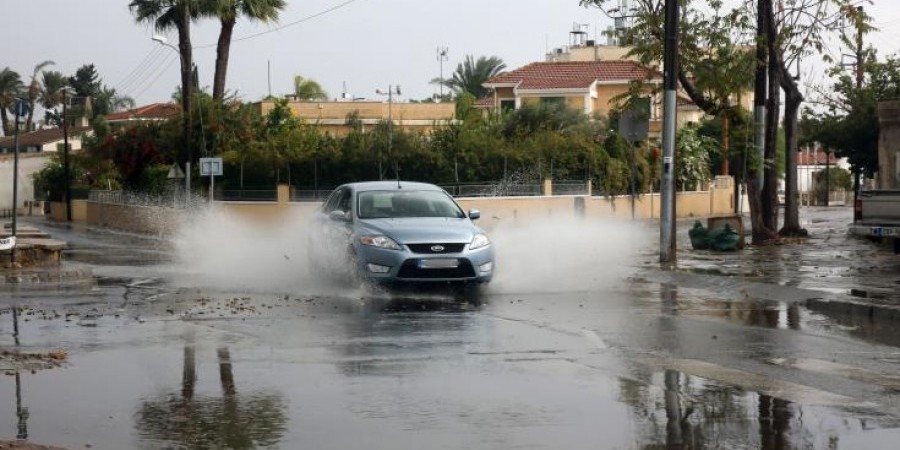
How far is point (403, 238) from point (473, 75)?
75.3 metres

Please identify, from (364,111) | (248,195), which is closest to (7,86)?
(364,111)

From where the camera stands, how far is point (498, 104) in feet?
236

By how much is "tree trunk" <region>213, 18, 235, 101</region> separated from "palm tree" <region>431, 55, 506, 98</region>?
1544 inches

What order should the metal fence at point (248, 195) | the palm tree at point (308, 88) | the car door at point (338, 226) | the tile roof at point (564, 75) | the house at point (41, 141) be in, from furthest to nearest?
the house at point (41, 141)
the palm tree at point (308, 88)
the tile roof at point (564, 75)
the metal fence at point (248, 195)
the car door at point (338, 226)

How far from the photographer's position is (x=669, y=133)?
20.7 meters

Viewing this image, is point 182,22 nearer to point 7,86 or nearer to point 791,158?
point 791,158

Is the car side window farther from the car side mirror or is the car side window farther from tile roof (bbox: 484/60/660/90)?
tile roof (bbox: 484/60/660/90)

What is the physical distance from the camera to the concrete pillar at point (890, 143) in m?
28.0

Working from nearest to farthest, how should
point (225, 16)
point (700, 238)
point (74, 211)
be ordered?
point (700, 238)
point (225, 16)
point (74, 211)

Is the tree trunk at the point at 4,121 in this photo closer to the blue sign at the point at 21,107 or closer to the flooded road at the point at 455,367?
the blue sign at the point at 21,107

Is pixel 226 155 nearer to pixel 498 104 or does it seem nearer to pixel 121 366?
pixel 498 104

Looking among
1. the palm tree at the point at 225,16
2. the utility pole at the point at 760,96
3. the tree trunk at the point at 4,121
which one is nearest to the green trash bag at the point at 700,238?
the utility pole at the point at 760,96

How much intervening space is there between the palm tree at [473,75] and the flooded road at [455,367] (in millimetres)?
72000

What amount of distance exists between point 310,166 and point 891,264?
86.5 feet
